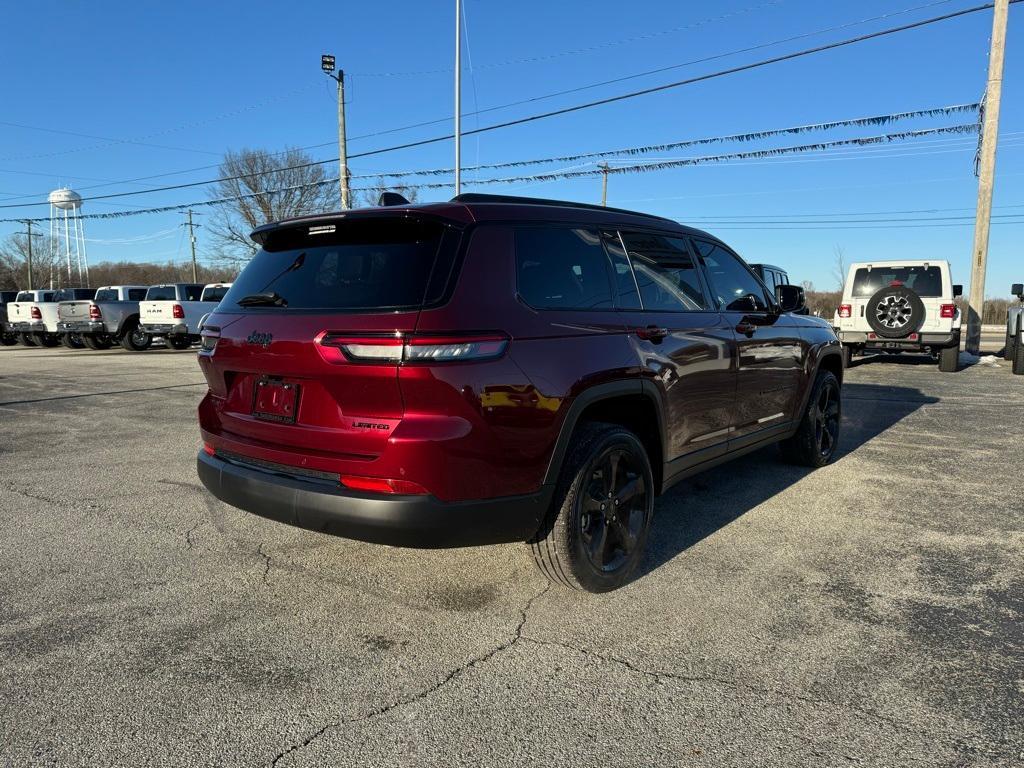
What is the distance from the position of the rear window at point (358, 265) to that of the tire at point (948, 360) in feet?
45.1

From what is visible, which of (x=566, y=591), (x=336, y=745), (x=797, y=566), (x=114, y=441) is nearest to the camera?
(x=336, y=745)

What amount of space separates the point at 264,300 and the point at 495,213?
111 cm

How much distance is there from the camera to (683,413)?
12.3 ft

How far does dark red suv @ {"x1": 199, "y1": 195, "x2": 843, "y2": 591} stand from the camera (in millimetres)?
2615

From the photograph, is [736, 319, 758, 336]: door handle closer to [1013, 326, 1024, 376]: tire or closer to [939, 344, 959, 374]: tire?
[939, 344, 959, 374]: tire

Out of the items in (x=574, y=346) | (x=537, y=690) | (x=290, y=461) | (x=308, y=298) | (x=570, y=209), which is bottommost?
(x=537, y=690)

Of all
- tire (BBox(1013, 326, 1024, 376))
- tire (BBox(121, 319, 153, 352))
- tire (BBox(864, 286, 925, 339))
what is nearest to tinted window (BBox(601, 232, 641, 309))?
tire (BBox(864, 286, 925, 339))

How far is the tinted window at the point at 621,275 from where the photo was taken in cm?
344

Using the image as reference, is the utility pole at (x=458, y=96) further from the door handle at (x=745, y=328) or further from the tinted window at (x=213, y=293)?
the door handle at (x=745, y=328)

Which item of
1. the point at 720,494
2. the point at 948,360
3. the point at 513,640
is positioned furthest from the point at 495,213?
the point at 948,360

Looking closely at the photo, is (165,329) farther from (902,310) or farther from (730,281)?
(730,281)

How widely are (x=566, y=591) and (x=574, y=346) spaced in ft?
3.97

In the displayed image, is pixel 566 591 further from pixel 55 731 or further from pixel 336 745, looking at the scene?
pixel 55 731

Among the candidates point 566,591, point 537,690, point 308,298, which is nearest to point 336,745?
point 537,690
